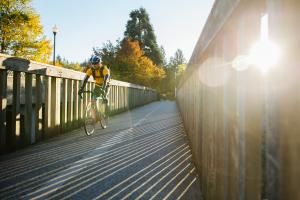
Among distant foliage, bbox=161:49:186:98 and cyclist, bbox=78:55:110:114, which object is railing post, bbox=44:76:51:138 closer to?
cyclist, bbox=78:55:110:114

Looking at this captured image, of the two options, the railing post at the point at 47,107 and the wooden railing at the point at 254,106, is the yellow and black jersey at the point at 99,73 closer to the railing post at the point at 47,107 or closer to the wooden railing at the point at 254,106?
the railing post at the point at 47,107

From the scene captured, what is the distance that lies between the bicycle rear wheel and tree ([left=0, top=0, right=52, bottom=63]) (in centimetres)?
2180

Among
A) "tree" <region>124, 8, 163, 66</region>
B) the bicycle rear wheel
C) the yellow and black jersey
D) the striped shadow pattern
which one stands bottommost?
the striped shadow pattern

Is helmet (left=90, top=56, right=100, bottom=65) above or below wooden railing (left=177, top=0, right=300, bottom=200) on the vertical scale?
above

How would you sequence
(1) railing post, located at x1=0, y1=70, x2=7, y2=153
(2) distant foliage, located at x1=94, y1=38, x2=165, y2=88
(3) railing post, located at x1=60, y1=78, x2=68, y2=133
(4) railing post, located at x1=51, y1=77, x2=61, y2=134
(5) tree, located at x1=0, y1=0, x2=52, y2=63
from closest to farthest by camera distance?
1. (1) railing post, located at x1=0, y1=70, x2=7, y2=153
2. (4) railing post, located at x1=51, y1=77, x2=61, y2=134
3. (3) railing post, located at x1=60, y1=78, x2=68, y2=133
4. (5) tree, located at x1=0, y1=0, x2=52, y2=63
5. (2) distant foliage, located at x1=94, y1=38, x2=165, y2=88

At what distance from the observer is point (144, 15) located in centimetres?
6750

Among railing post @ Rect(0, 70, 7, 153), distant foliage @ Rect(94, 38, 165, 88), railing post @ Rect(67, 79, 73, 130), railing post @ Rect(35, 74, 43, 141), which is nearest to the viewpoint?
railing post @ Rect(0, 70, 7, 153)

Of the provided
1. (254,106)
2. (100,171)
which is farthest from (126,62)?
(254,106)

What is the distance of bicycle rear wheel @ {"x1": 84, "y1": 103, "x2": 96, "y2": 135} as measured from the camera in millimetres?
7257

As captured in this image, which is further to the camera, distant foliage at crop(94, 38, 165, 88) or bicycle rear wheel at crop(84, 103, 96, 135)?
distant foliage at crop(94, 38, 165, 88)

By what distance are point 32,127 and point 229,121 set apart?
15.5 feet

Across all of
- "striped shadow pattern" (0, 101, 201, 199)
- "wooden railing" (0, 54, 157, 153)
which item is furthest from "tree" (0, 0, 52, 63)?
"striped shadow pattern" (0, 101, 201, 199)

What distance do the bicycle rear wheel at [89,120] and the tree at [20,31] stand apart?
21.8 meters

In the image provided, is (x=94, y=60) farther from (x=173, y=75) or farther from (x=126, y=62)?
(x=173, y=75)
